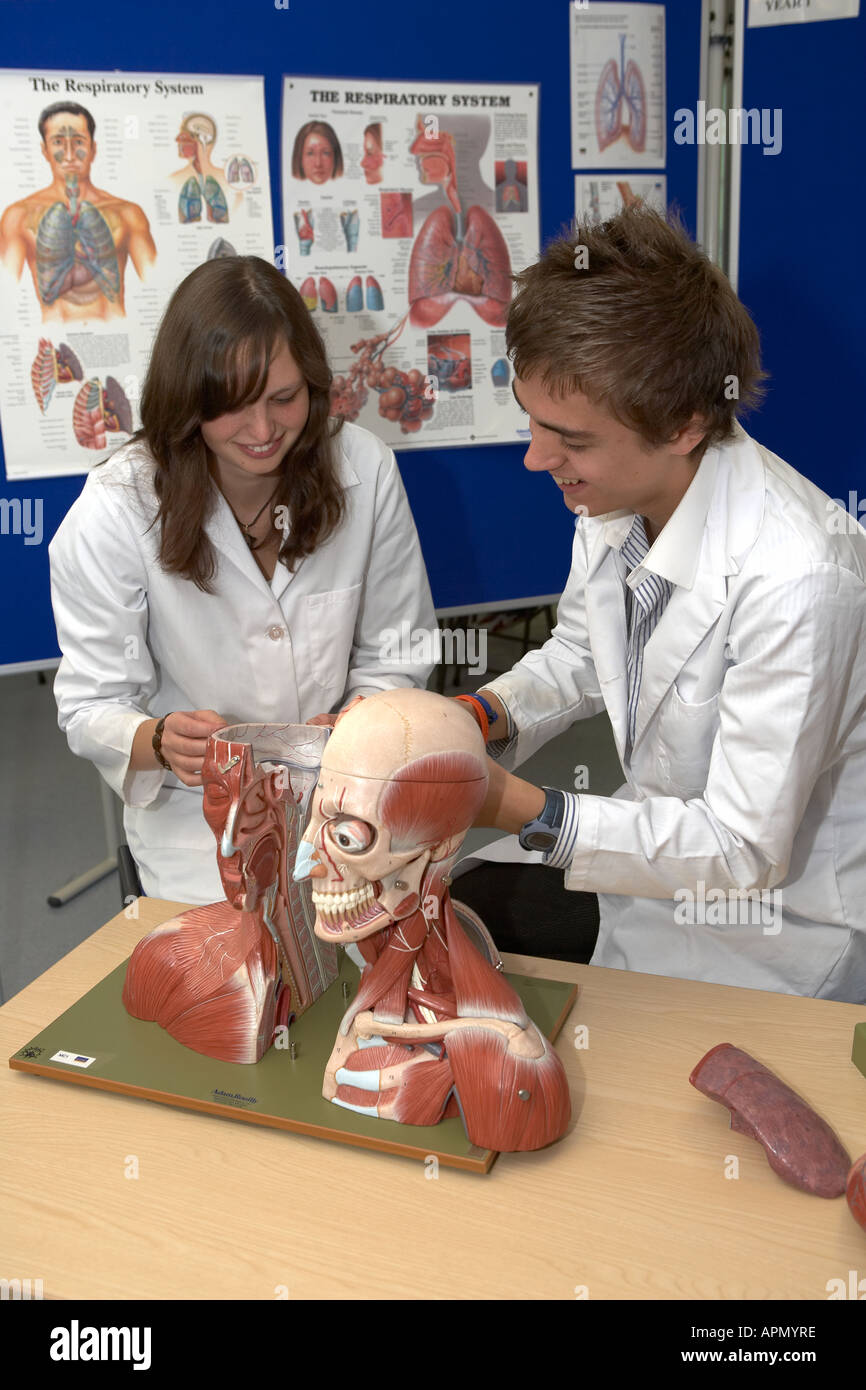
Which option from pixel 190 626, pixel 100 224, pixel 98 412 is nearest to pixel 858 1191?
pixel 190 626

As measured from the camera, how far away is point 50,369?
2471 millimetres

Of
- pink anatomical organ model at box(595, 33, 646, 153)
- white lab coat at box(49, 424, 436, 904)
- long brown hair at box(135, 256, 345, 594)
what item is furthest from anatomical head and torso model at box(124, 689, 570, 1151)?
pink anatomical organ model at box(595, 33, 646, 153)

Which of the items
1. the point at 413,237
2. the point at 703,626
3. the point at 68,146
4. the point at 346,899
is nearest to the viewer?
the point at 346,899

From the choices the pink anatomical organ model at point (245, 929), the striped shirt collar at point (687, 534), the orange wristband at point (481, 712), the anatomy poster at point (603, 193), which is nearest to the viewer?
the pink anatomical organ model at point (245, 929)

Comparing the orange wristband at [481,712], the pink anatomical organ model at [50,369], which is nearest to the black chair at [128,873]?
the orange wristband at [481,712]

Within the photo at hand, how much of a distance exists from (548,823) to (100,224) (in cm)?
167

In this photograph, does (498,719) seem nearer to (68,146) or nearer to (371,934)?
(371,934)

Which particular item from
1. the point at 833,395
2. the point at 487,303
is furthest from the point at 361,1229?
the point at 833,395

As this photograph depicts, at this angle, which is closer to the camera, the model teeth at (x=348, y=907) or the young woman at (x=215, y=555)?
the model teeth at (x=348, y=907)

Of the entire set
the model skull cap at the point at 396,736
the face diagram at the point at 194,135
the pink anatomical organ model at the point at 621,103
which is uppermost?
the pink anatomical organ model at the point at 621,103

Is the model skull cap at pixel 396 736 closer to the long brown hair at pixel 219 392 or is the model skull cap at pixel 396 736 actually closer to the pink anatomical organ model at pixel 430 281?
the long brown hair at pixel 219 392

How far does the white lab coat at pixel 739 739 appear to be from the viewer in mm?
1432

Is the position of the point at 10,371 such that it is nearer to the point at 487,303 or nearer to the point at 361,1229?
the point at 487,303

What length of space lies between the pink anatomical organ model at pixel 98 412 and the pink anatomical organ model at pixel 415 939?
4.96 feet
